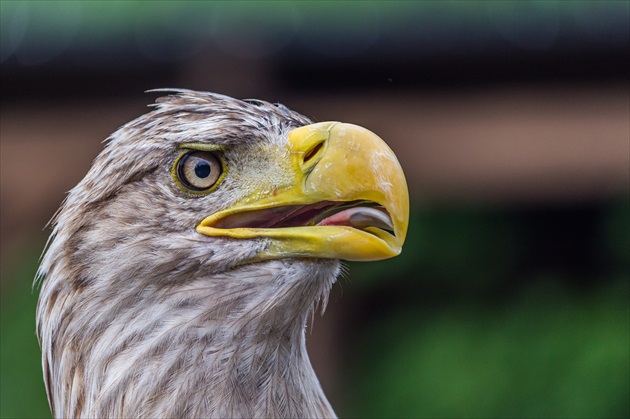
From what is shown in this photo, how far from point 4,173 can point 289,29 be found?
1535 mm

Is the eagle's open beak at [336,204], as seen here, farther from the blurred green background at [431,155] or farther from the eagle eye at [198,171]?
the blurred green background at [431,155]

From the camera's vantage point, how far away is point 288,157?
1.81m

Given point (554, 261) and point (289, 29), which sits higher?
point (289, 29)

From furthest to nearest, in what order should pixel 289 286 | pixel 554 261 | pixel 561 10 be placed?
pixel 554 261, pixel 561 10, pixel 289 286

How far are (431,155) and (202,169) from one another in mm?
2320

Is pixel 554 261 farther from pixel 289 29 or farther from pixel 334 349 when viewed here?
pixel 289 29

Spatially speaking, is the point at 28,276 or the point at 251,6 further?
the point at 28,276

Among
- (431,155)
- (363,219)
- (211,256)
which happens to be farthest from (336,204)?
(431,155)

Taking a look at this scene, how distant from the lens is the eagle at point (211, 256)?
172cm

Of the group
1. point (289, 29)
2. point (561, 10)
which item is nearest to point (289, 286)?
point (289, 29)

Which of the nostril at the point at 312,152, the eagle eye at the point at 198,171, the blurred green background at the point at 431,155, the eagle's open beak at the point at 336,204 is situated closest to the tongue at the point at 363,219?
the eagle's open beak at the point at 336,204

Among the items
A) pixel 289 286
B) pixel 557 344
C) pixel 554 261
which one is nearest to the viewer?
pixel 289 286

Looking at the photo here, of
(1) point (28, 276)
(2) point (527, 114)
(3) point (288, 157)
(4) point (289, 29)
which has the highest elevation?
(4) point (289, 29)

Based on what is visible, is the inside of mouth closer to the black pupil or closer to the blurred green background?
the black pupil
